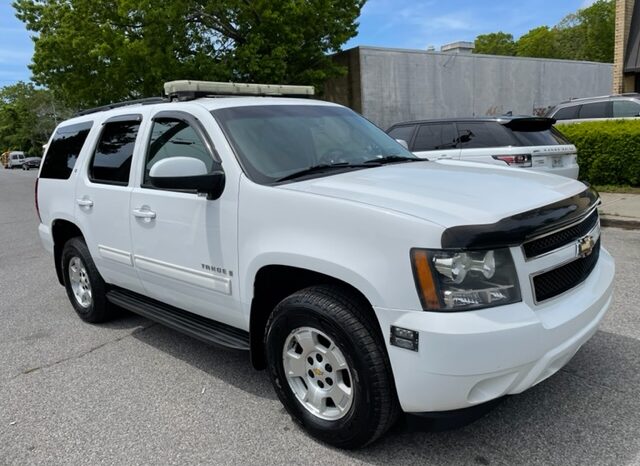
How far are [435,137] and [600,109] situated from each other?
23.4 ft

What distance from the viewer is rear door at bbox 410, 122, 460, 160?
902 cm

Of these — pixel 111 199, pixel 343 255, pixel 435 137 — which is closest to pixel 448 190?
pixel 343 255

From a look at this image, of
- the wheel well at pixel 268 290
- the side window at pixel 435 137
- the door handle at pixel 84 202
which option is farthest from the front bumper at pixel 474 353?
the side window at pixel 435 137

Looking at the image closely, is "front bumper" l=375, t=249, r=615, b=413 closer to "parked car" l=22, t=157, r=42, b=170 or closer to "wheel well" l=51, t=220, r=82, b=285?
"wheel well" l=51, t=220, r=82, b=285

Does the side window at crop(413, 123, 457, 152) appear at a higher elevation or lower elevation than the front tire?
higher

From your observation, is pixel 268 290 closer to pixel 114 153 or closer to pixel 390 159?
pixel 390 159

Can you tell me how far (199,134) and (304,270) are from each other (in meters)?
1.27

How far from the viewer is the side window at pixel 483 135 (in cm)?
847

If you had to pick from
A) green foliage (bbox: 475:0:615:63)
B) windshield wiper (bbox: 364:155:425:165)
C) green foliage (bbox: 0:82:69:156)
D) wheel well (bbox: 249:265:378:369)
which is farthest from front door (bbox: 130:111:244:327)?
green foliage (bbox: 0:82:69:156)

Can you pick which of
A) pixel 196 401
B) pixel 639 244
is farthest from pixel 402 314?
pixel 639 244

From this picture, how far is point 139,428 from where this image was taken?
10.7 ft

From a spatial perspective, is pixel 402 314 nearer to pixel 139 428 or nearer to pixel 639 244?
pixel 139 428

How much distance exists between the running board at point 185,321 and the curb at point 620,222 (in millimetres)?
6775

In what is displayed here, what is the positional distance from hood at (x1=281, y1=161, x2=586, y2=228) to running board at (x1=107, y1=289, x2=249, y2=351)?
1068mm
